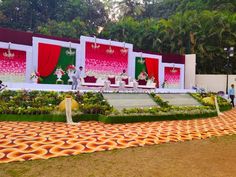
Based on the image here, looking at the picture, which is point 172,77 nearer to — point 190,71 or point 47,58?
point 190,71

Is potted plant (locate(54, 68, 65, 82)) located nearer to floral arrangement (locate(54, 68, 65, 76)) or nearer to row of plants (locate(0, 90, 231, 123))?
floral arrangement (locate(54, 68, 65, 76))

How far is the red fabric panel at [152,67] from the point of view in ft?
61.0

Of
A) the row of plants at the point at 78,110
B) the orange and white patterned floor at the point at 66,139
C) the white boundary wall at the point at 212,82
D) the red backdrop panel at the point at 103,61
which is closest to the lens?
the orange and white patterned floor at the point at 66,139

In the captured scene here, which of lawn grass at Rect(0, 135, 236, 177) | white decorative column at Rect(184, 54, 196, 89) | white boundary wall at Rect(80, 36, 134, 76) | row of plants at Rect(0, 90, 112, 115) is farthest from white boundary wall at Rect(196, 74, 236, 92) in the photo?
lawn grass at Rect(0, 135, 236, 177)

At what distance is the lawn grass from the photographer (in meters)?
3.41

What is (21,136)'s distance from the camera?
560 centimetres

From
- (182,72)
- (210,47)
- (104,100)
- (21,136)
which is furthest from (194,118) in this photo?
(210,47)

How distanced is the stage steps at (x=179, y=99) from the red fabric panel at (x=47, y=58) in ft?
18.0

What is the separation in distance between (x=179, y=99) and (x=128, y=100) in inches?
122

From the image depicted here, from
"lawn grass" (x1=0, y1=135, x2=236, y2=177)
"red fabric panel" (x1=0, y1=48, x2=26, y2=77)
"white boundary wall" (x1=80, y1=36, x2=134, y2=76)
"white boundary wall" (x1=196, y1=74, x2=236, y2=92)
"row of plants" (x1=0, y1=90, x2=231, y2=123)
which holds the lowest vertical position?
"lawn grass" (x1=0, y1=135, x2=236, y2=177)

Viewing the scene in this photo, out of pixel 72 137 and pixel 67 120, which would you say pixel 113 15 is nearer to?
pixel 67 120

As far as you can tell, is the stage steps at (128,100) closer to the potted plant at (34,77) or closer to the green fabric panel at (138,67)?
the potted plant at (34,77)

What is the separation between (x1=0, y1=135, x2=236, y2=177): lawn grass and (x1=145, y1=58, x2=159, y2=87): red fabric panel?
13856 millimetres

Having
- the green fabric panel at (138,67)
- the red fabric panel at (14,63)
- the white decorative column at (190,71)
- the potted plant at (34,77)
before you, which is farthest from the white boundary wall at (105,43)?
the white decorative column at (190,71)
